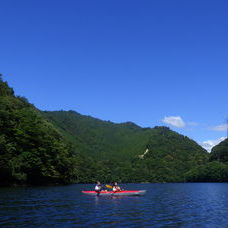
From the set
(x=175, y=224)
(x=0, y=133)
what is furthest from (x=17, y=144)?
(x=175, y=224)

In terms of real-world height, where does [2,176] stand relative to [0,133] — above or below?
below

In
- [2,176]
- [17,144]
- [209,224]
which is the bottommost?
[209,224]

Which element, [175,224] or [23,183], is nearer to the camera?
[175,224]

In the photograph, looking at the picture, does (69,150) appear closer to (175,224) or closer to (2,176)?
(2,176)

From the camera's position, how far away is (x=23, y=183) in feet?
257

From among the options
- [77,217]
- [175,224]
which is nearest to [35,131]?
[77,217]

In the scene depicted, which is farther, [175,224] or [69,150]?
[69,150]

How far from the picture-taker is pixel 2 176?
2825 inches

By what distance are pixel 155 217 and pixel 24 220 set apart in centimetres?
1243

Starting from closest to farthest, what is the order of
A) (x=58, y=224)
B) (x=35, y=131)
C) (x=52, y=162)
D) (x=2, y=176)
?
(x=58, y=224)
(x=2, y=176)
(x=35, y=131)
(x=52, y=162)

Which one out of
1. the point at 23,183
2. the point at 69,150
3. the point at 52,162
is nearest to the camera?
the point at 23,183

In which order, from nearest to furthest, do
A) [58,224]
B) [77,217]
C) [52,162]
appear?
[58,224]
[77,217]
[52,162]

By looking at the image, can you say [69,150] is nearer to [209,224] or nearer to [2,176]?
[2,176]

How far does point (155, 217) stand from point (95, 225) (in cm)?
787
